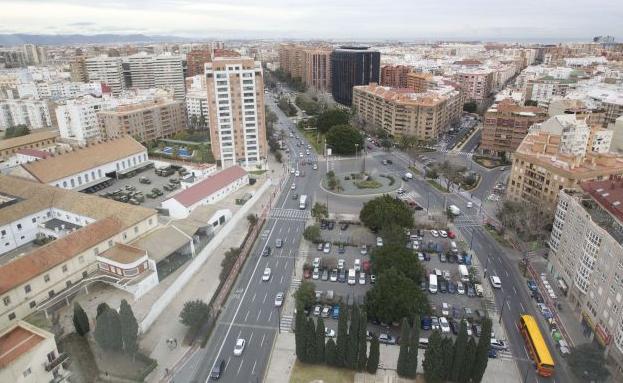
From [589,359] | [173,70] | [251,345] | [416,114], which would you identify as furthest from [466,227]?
[173,70]

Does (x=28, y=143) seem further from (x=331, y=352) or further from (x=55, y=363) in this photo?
(x=331, y=352)

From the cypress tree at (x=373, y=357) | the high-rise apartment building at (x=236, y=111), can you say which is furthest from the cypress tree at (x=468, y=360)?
the high-rise apartment building at (x=236, y=111)

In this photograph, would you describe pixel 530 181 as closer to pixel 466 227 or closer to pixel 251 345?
pixel 466 227

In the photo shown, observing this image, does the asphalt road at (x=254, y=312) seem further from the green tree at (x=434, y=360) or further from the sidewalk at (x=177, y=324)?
the green tree at (x=434, y=360)

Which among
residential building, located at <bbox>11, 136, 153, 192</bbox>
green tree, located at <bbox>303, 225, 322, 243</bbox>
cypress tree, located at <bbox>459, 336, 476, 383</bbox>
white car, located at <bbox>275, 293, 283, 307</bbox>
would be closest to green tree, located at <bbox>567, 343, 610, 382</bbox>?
cypress tree, located at <bbox>459, 336, 476, 383</bbox>

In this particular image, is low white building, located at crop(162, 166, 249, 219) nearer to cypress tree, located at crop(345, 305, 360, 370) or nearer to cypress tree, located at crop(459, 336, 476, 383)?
cypress tree, located at crop(345, 305, 360, 370)
